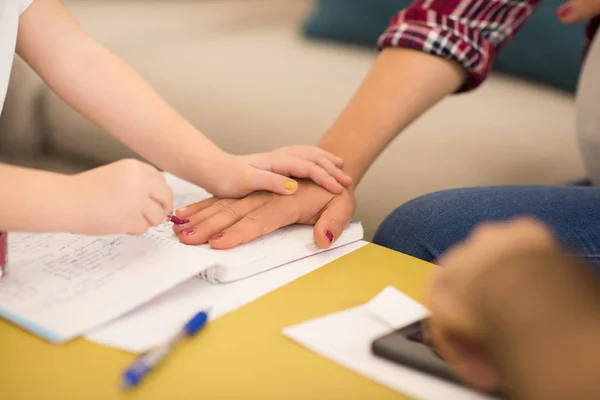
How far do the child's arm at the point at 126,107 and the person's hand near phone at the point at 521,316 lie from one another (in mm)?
377

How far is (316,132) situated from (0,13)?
2.04 feet

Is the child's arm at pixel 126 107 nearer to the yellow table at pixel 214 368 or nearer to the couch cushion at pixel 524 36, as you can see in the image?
the yellow table at pixel 214 368

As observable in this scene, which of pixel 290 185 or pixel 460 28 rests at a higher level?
pixel 460 28

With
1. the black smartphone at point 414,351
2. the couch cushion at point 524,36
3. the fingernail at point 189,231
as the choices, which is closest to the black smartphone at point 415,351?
the black smartphone at point 414,351

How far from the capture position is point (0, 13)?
0.69 m

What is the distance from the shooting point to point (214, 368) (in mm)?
482

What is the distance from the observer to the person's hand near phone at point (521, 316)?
34 cm

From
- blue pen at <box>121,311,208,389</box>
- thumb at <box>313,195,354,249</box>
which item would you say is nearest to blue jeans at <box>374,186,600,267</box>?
thumb at <box>313,195,354,249</box>

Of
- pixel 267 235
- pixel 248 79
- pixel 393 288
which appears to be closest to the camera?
pixel 393 288

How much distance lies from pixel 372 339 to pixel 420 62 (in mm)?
514

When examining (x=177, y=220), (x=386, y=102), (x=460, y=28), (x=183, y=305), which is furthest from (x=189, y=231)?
(x=460, y=28)

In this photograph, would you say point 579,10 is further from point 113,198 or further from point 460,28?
point 113,198

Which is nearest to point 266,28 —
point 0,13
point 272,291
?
point 0,13

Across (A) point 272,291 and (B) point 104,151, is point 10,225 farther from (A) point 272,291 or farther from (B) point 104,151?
(B) point 104,151
